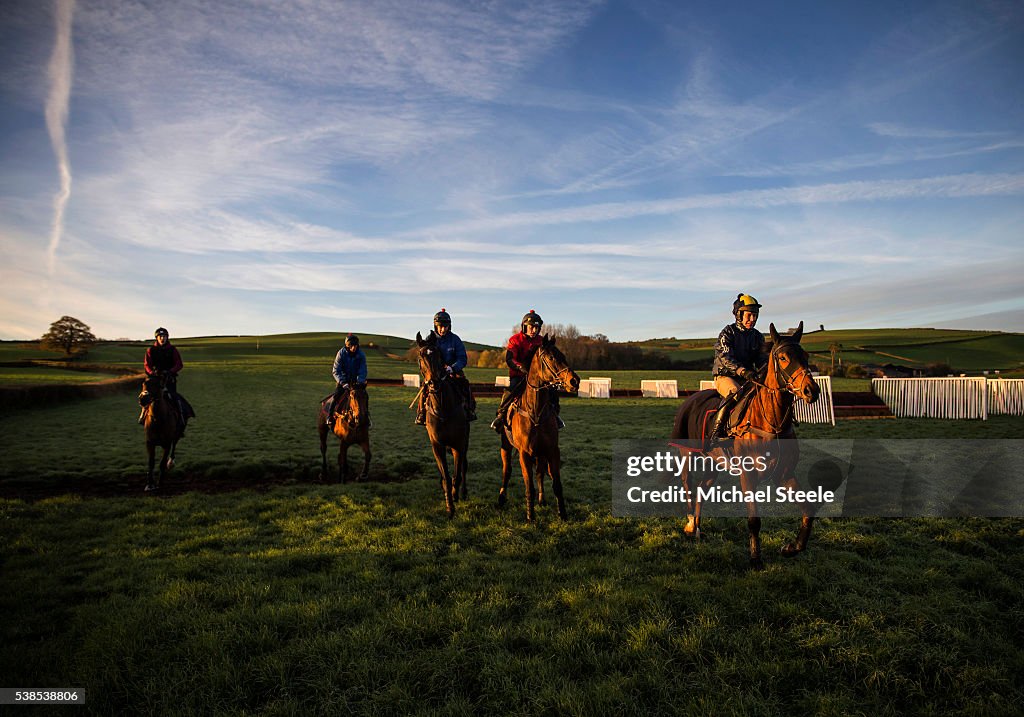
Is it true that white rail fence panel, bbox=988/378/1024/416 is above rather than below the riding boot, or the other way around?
below

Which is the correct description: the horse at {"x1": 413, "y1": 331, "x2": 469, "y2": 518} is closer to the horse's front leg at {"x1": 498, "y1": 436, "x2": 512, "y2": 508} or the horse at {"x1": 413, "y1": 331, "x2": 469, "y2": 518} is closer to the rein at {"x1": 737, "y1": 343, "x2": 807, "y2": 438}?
the horse's front leg at {"x1": 498, "y1": 436, "x2": 512, "y2": 508}

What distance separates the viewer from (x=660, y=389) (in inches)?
1315

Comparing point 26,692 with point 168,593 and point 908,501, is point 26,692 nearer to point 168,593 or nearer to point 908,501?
point 168,593

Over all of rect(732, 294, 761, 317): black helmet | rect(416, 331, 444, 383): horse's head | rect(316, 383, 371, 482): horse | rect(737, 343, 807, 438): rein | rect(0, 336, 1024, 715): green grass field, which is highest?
rect(732, 294, 761, 317): black helmet

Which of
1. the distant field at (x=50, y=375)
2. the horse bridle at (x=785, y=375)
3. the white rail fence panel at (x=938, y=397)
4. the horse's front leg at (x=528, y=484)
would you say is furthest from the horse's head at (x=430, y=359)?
the distant field at (x=50, y=375)

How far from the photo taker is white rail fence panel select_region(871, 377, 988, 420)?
2036cm

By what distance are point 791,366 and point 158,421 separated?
12776 millimetres

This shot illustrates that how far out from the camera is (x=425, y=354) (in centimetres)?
830

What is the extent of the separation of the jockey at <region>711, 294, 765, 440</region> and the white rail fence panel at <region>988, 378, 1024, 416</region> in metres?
22.2

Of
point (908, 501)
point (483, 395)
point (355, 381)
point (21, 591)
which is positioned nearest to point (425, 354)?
point (355, 381)

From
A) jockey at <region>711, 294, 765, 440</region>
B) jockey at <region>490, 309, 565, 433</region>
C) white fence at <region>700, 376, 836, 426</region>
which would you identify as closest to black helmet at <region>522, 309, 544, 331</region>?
jockey at <region>490, 309, 565, 433</region>

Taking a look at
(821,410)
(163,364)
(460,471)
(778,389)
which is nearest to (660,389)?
(821,410)

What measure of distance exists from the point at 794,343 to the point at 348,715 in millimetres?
6086

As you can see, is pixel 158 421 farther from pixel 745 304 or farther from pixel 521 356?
pixel 745 304
